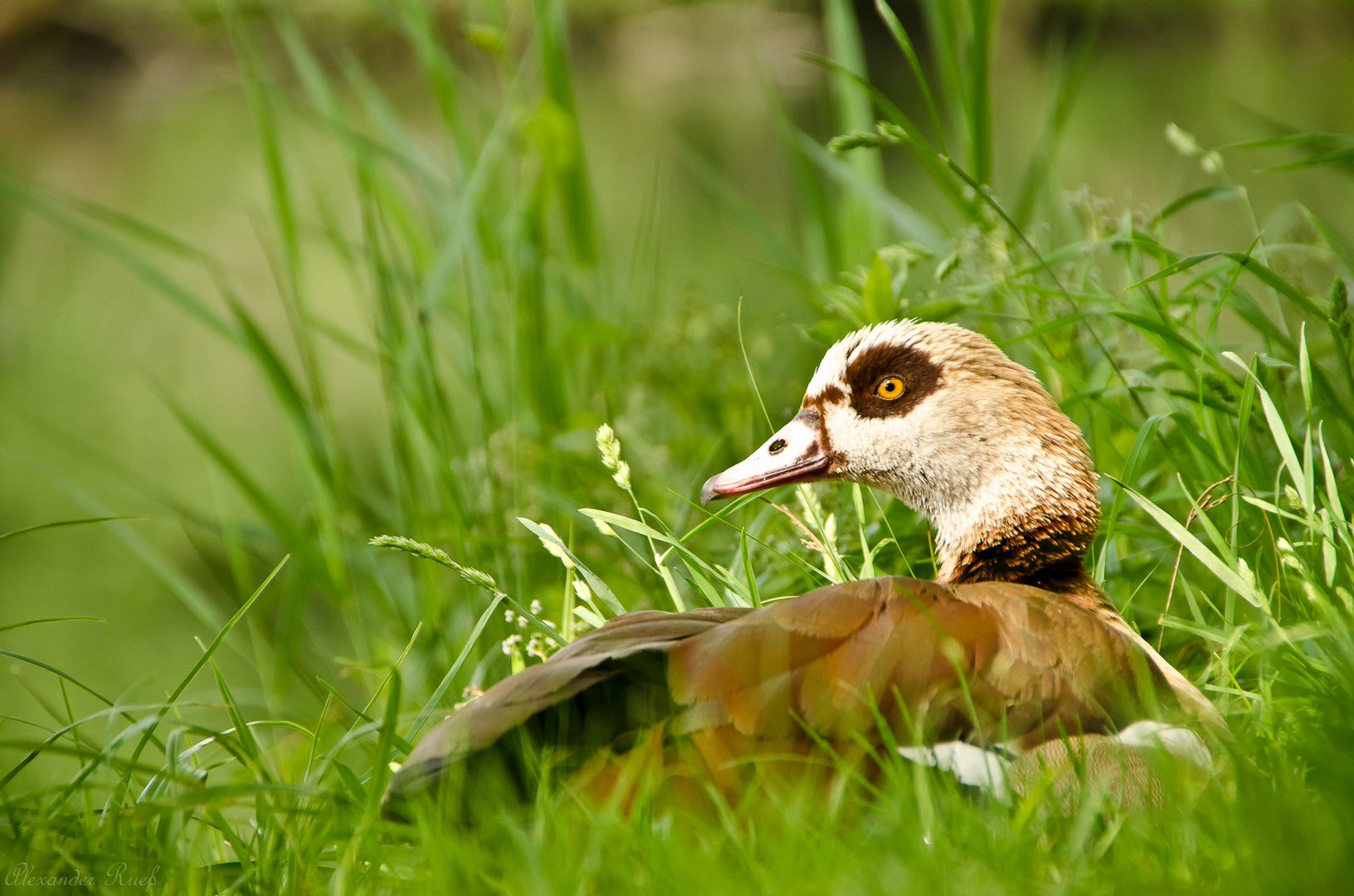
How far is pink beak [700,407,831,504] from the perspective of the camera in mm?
2740

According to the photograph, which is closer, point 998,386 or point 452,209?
point 998,386

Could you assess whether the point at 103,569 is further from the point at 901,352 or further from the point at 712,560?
the point at 901,352

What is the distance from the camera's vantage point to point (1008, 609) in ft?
6.52

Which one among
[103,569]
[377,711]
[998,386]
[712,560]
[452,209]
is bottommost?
[103,569]

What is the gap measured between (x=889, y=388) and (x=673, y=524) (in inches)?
44.4

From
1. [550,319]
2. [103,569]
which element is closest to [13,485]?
[103,569]

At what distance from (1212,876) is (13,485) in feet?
28.3

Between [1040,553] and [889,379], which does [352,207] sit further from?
[1040,553]

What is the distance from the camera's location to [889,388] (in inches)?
107

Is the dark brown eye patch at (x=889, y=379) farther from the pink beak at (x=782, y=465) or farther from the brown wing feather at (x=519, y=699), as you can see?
the brown wing feather at (x=519, y=699)

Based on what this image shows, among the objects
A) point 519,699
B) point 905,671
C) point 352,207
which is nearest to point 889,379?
point 905,671

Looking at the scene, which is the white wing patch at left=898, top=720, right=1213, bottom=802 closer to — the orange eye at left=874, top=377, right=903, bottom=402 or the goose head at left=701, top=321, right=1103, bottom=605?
the goose head at left=701, top=321, right=1103, bottom=605

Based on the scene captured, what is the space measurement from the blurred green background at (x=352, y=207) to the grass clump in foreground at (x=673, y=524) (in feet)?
0.33

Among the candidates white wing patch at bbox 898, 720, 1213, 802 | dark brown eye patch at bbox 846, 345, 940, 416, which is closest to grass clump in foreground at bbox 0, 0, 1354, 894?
white wing patch at bbox 898, 720, 1213, 802
